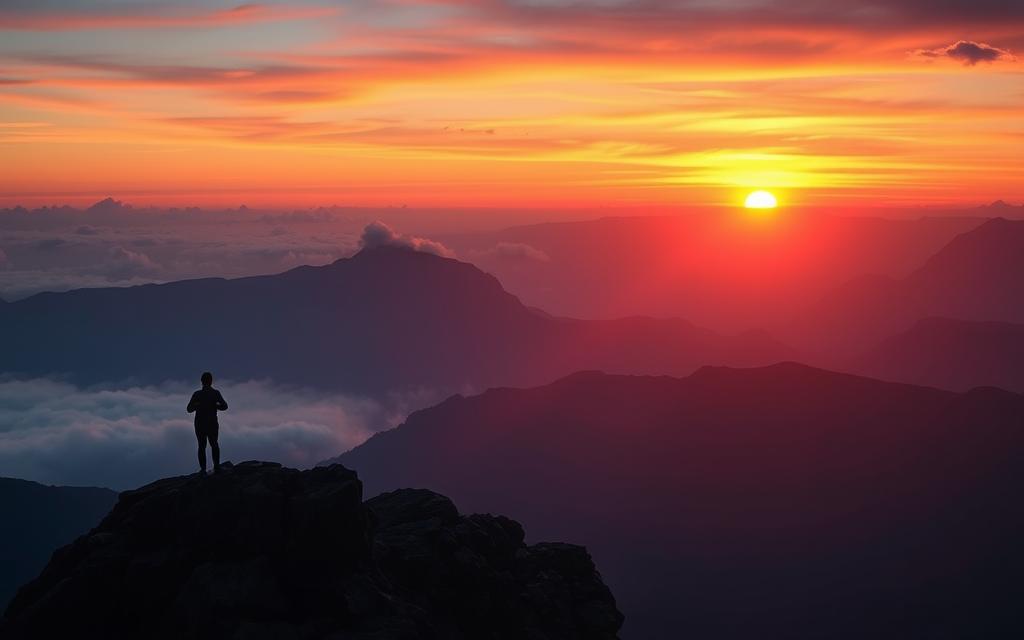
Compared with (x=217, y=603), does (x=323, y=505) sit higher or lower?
higher

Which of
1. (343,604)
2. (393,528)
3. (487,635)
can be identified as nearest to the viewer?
(343,604)

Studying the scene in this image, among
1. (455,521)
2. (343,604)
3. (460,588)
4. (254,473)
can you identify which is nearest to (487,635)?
(460,588)

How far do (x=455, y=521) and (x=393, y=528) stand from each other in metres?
4.43

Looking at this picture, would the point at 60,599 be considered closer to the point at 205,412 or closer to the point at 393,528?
the point at 205,412

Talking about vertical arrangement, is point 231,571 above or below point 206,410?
below

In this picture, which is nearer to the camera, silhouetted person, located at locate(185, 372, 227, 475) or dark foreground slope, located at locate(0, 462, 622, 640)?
dark foreground slope, located at locate(0, 462, 622, 640)

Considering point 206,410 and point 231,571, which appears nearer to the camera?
point 231,571

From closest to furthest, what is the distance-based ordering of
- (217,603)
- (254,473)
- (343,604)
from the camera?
(217,603), (343,604), (254,473)

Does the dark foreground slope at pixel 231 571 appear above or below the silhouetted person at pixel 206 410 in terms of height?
below

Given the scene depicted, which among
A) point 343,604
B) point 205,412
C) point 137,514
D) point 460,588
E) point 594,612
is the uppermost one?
point 205,412

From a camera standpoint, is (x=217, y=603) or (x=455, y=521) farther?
(x=455, y=521)

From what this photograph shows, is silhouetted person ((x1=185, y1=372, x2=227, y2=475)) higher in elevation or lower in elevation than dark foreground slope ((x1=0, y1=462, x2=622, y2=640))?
higher

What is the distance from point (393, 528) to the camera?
57.9 m

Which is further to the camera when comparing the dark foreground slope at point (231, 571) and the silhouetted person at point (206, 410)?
the silhouetted person at point (206, 410)
